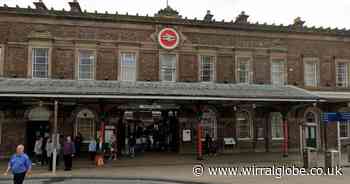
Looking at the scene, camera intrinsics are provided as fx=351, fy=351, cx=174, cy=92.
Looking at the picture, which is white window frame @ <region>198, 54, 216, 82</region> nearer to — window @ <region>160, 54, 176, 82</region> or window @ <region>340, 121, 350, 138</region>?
window @ <region>160, 54, 176, 82</region>

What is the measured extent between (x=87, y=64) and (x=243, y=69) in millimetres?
9936

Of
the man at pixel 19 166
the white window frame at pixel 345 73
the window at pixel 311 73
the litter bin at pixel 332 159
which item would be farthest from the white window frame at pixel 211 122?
the man at pixel 19 166

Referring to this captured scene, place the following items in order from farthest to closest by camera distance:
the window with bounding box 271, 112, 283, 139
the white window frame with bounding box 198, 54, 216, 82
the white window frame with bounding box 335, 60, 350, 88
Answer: the white window frame with bounding box 335, 60, 350, 88, the window with bounding box 271, 112, 283, 139, the white window frame with bounding box 198, 54, 216, 82

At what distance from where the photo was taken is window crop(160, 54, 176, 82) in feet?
71.0

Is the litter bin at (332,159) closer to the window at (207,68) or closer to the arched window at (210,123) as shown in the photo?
the arched window at (210,123)

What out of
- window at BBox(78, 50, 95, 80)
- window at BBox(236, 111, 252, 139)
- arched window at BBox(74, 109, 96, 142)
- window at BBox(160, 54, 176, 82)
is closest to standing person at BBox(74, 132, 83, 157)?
arched window at BBox(74, 109, 96, 142)

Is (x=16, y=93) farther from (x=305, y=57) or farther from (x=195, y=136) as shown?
(x=305, y=57)

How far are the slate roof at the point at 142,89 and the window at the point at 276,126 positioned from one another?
240cm

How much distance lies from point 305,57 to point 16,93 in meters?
18.3

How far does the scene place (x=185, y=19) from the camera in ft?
72.0

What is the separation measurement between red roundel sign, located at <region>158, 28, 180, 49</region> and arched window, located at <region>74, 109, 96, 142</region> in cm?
603

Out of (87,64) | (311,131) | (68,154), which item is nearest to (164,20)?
(87,64)

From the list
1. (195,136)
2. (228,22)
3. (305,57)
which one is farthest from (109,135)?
(305,57)

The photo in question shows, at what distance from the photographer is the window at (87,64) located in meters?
20.6
